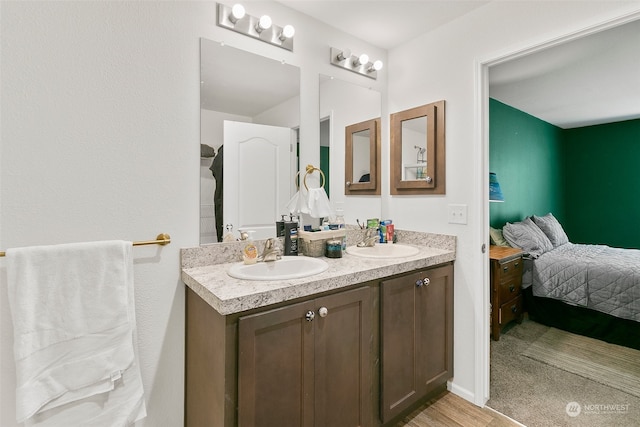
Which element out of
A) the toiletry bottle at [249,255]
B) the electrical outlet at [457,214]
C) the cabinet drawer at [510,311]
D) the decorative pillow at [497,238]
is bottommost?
the cabinet drawer at [510,311]

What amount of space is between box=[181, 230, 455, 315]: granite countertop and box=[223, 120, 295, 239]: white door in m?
0.20

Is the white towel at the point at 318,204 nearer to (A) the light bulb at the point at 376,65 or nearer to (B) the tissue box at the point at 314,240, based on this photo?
(B) the tissue box at the point at 314,240

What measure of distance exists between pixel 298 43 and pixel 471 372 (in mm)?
2234

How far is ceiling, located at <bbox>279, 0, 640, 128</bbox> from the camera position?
71.5 inches

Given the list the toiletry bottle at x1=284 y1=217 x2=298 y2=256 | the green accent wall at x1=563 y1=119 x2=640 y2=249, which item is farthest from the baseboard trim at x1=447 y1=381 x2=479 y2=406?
the green accent wall at x1=563 y1=119 x2=640 y2=249

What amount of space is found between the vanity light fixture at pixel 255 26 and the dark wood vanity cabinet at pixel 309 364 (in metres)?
1.40

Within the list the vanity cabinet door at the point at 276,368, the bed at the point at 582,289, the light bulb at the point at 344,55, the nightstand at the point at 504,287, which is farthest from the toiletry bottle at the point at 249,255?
the bed at the point at 582,289

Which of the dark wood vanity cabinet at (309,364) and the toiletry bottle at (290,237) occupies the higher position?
the toiletry bottle at (290,237)

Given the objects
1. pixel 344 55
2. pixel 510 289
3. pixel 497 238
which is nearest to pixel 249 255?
pixel 344 55

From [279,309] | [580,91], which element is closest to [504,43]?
[279,309]

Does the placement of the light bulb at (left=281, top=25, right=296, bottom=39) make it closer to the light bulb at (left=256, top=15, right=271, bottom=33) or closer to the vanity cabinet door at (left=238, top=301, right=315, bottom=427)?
the light bulb at (left=256, top=15, right=271, bottom=33)

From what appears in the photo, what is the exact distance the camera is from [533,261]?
2998 millimetres

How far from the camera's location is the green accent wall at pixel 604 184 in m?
4.69

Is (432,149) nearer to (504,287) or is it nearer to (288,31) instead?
(288,31)
